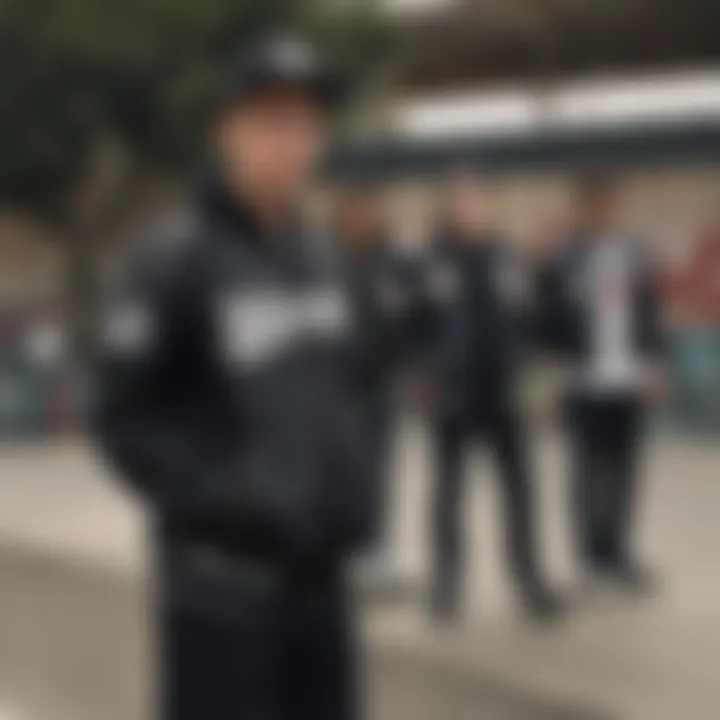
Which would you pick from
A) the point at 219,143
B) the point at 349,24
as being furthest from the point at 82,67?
the point at 219,143

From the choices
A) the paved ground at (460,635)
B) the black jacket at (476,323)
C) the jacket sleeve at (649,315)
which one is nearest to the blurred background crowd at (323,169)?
the paved ground at (460,635)

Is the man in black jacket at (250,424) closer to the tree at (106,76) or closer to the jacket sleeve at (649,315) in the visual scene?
the jacket sleeve at (649,315)

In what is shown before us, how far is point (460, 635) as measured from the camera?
7.95m

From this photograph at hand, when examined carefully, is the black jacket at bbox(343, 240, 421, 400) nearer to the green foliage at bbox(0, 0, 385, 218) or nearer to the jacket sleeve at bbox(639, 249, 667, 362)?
the jacket sleeve at bbox(639, 249, 667, 362)

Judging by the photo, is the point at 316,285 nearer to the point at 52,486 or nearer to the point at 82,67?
the point at 52,486

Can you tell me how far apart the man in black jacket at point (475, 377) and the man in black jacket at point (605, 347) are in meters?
0.28

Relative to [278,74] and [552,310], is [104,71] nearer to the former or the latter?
[552,310]

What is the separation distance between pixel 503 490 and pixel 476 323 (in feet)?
2.51

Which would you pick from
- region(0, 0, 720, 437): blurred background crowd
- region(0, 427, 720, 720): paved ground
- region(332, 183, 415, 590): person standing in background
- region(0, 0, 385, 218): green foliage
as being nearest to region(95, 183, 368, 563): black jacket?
region(332, 183, 415, 590): person standing in background

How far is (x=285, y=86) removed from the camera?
355 cm

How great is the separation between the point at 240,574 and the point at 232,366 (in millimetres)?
376

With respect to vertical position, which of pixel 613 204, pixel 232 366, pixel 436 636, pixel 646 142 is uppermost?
pixel 646 142

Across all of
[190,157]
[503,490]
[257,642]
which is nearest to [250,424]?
[257,642]

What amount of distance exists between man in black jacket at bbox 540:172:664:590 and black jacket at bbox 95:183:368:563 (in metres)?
5.02
